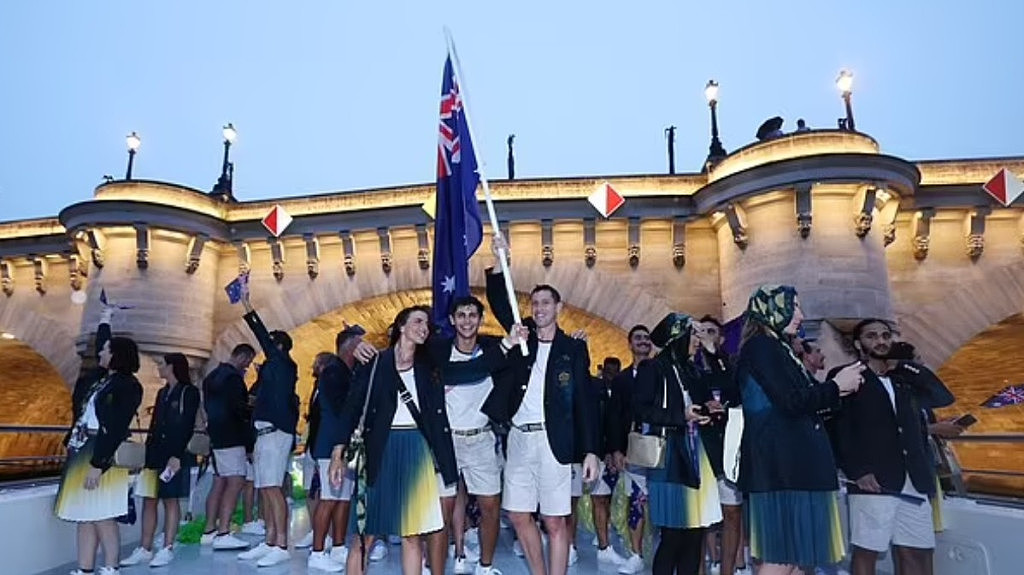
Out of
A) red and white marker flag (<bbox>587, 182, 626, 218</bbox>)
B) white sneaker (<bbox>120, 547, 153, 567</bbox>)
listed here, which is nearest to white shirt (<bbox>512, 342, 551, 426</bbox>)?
white sneaker (<bbox>120, 547, 153, 567</bbox>)

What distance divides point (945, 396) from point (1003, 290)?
1001 centimetres

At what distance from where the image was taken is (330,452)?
20.2 ft

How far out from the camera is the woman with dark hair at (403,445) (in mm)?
4043

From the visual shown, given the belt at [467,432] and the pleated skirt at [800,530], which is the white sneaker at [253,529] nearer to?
the belt at [467,432]

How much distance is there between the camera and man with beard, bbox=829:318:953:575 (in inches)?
160

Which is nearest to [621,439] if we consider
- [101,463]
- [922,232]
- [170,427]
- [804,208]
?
[101,463]

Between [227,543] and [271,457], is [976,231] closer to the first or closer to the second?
[271,457]

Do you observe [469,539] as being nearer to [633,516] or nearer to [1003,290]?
[633,516]

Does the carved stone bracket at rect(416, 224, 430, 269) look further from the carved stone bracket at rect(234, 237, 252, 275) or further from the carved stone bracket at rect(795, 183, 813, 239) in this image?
the carved stone bracket at rect(795, 183, 813, 239)

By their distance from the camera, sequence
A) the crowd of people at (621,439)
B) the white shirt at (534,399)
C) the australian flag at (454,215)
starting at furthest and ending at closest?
the australian flag at (454,215) < the white shirt at (534,399) < the crowd of people at (621,439)

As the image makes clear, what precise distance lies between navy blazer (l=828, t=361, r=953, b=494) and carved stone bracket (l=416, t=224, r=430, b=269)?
429 inches

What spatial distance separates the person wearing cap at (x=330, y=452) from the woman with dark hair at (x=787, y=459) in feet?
11.5

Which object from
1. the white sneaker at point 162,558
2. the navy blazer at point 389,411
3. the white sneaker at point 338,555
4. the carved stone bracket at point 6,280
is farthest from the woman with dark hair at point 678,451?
the carved stone bracket at point 6,280

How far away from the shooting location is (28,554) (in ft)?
19.2
